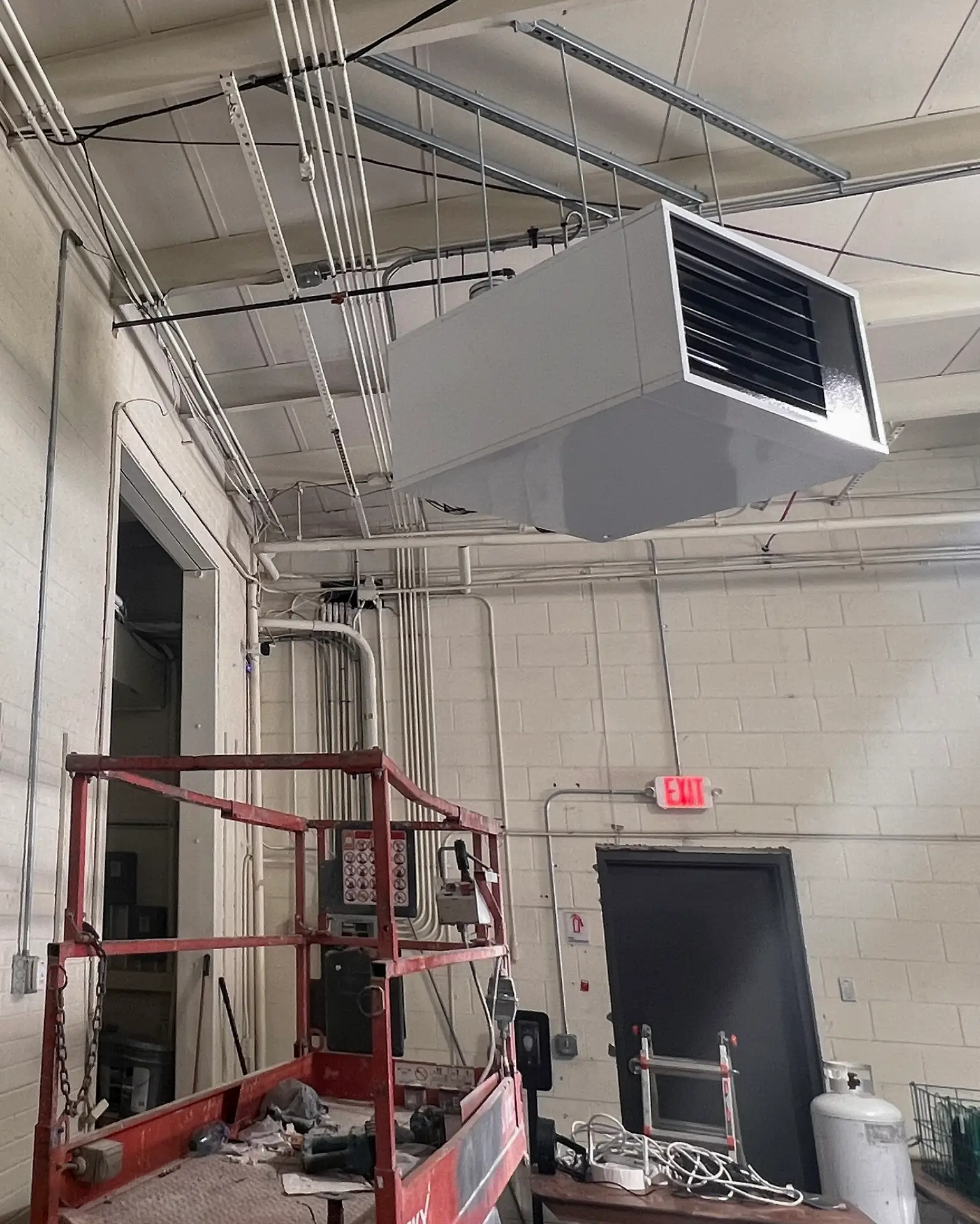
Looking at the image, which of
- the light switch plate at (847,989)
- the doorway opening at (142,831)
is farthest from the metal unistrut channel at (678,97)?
the light switch plate at (847,989)

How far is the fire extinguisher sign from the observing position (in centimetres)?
456

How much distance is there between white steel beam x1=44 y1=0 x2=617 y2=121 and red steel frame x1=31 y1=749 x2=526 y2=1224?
181cm

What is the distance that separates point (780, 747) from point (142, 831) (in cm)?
391

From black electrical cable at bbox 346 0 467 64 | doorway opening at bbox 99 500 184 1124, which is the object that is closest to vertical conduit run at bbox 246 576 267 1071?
doorway opening at bbox 99 500 184 1124

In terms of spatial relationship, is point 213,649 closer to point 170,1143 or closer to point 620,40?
point 170,1143

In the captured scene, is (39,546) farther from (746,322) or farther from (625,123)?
(625,123)

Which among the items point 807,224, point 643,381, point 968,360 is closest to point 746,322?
point 643,381

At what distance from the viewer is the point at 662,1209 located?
3.18 m

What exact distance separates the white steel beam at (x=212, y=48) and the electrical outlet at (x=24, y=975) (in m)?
2.30

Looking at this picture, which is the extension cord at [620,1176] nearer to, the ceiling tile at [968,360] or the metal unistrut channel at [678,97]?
the metal unistrut channel at [678,97]

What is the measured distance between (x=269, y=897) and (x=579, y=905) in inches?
69.3

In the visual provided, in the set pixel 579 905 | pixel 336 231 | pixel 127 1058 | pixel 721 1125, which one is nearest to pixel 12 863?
pixel 336 231

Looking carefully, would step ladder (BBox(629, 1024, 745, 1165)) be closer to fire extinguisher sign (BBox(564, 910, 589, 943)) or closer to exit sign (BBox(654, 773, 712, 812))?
fire extinguisher sign (BBox(564, 910, 589, 943))

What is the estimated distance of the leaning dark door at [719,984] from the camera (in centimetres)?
408
